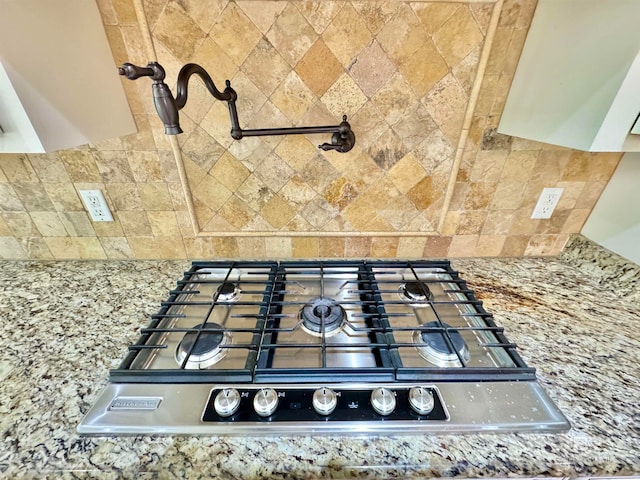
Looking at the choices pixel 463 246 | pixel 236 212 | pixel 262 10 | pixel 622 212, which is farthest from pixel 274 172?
pixel 622 212

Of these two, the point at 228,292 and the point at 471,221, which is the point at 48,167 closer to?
the point at 228,292

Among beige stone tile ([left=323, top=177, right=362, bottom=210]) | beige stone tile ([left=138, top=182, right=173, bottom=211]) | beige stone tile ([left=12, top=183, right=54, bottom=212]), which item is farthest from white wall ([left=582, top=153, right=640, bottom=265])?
beige stone tile ([left=12, top=183, right=54, bottom=212])

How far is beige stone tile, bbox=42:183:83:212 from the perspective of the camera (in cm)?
98

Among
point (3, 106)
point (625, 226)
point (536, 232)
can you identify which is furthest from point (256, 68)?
point (625, 226)

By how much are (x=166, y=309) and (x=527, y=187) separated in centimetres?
125

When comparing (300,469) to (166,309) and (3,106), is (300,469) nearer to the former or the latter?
(166,309)

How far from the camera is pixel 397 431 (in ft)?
1.86

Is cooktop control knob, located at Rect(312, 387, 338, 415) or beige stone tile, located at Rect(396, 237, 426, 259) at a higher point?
beige stone tile, located at Rect(396, 237, 426, 259)

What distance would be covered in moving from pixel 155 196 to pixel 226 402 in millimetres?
740

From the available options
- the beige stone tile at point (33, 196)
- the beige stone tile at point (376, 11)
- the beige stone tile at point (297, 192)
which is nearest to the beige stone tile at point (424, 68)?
the beige stone tile at point (376, 11)

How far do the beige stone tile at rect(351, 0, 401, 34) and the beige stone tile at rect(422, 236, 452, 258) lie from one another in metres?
0.71

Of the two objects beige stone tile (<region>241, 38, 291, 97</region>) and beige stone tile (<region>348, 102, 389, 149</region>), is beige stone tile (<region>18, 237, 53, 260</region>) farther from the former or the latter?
beige stone tile (<region>348, 102, 389, 149</region>)

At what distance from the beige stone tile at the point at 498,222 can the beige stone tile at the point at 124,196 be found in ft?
4.11

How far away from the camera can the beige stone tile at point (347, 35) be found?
79 centimetres
